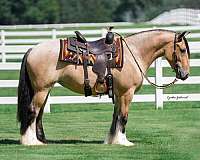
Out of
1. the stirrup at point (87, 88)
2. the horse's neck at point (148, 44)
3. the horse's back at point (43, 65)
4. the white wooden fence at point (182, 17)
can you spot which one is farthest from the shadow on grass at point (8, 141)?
the white wooden fence at point (182, 17)

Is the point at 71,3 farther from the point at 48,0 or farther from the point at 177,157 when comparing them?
the point at 177,157

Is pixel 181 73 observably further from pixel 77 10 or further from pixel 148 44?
pixel 77 10

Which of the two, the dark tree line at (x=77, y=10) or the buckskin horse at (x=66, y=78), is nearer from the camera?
the buckskin horse at (x=66, y=78)

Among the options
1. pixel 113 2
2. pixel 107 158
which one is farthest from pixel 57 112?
pixel 113 2

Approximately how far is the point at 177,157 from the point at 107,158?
0.99 metres

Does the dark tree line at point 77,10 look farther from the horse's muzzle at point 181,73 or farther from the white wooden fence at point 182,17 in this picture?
the horse's muzzle at point 181,73

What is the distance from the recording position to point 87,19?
308ft

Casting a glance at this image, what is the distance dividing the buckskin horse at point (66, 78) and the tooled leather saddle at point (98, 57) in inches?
2.7

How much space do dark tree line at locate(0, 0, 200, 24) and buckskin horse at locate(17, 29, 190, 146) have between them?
74329 millimetres

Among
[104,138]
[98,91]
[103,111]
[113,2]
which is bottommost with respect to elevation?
[113,2]

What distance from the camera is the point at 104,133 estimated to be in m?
13.1

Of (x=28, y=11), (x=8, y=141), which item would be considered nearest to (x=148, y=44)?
(x=8, y=141)

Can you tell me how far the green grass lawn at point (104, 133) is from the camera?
10562 mm

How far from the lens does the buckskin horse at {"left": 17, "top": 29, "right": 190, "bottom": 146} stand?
11461 mm
